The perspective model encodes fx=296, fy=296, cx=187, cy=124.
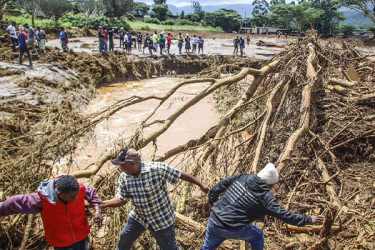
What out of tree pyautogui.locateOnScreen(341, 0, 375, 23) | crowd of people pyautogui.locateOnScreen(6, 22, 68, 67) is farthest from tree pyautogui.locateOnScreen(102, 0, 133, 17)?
tree pyautogui.locateOnScreen(341, 0, 375, 23)

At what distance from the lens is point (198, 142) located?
4961mm

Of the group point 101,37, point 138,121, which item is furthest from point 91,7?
point 138,121

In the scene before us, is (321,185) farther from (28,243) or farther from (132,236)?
(28,243)

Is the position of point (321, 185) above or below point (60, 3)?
Answer: below

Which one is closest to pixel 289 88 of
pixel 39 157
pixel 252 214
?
pixel 252 214

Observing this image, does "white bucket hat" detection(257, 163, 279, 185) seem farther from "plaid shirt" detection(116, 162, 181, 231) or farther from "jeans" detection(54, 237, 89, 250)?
"jeans" detection(54, 237, 89, 250)

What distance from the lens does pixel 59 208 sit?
2.47 metres

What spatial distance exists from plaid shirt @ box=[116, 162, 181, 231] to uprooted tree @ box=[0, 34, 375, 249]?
0.92m

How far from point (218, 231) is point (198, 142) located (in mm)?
2471

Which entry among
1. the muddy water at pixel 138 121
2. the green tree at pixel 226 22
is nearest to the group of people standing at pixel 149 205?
the muddy water at pixel 138 121

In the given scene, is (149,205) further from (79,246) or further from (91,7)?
(91,7)

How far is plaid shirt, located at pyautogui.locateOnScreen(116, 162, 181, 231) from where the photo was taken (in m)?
2.57

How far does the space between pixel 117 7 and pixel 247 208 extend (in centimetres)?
3144

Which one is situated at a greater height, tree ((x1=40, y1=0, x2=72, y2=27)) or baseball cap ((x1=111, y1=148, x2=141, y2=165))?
tree ((x1=40, y1=0, x2=72, y2=27))
